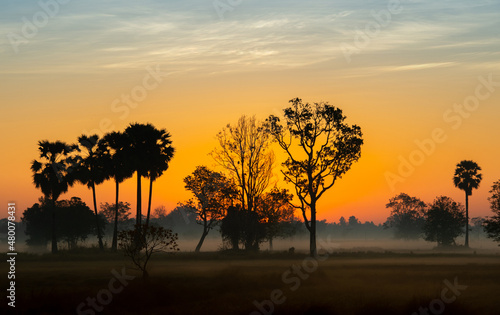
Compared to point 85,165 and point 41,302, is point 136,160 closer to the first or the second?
point 85,165

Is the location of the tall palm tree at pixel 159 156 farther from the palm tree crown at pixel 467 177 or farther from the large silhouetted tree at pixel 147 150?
the palm tree crown at pixel 467 177

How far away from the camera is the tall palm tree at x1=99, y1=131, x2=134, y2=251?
85688 mm

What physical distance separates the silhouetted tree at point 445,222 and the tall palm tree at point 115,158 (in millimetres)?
77279

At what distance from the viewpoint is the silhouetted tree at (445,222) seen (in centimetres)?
13788

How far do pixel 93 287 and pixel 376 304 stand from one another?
717 inches

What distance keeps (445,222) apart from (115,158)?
3144 inches

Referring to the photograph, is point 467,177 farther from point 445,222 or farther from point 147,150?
point 147,150

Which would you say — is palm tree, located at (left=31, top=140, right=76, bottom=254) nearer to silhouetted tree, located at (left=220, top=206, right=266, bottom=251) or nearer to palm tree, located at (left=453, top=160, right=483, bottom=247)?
silhouetted tree, located at (left=220, top=206, right=266, bottom=251)

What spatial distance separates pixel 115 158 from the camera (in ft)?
285

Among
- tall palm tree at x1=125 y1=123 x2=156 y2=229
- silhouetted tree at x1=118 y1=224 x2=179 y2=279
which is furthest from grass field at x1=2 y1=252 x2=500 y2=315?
tall palm tree at x1=125 y1=123 x2=156 y2=229

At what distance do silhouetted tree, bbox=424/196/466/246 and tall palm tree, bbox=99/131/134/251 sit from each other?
77279mm

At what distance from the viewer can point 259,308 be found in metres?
31.3

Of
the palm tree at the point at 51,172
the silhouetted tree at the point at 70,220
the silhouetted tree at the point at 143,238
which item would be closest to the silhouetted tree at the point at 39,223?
the silhouetted tree at the point at 70,220

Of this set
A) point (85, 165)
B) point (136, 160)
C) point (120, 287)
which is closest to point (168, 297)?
point (120, 287)
